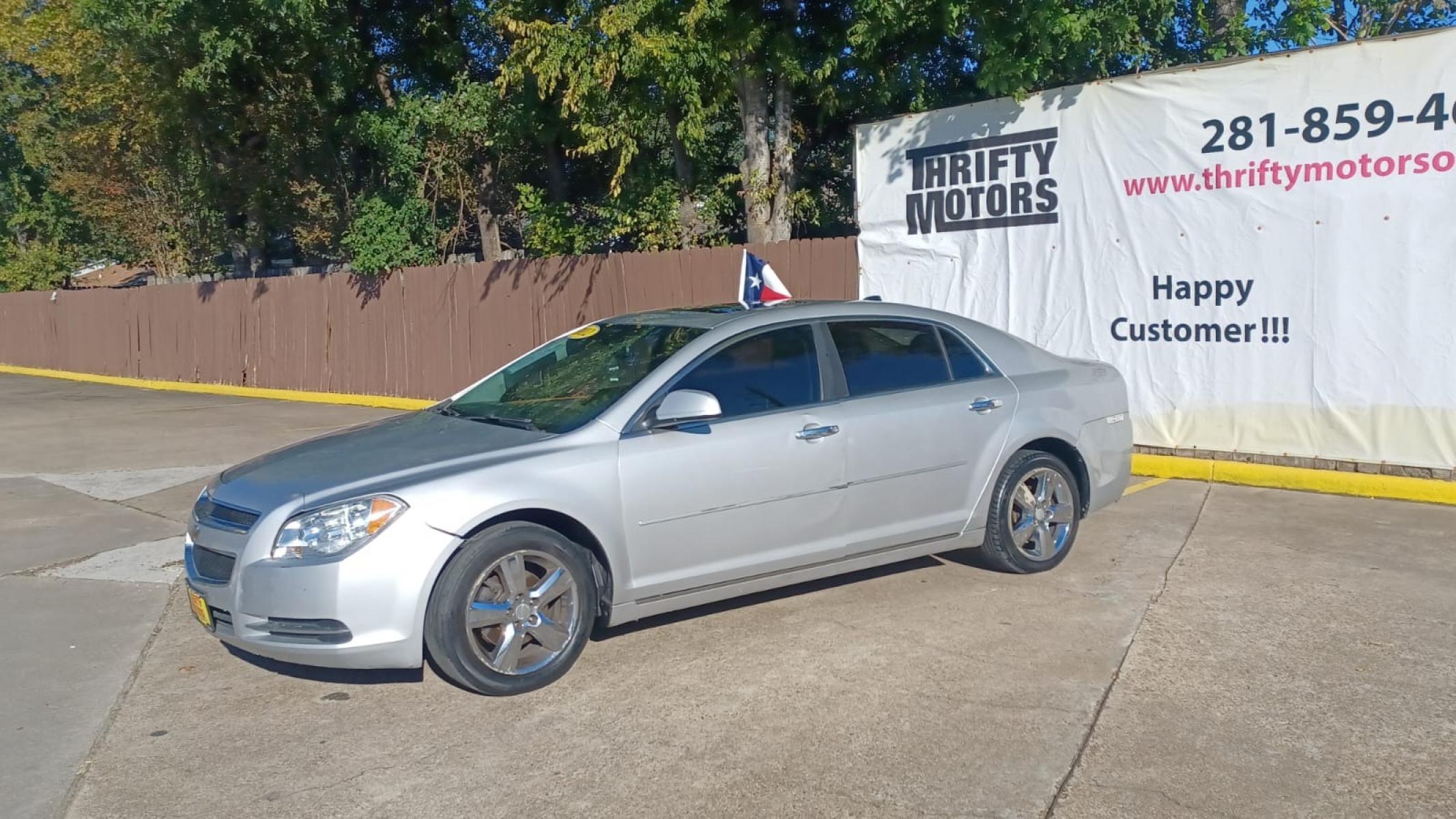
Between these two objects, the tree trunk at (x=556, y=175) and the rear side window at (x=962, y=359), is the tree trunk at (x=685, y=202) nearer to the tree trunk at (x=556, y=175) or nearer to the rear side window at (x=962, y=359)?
the tree trunk at (x=556, y=175)

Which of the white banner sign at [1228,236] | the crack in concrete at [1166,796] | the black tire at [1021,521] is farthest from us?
the white banner sign at [1228,236]

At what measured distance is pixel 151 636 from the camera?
6.13 metres

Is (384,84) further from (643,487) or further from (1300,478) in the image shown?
(643,487)

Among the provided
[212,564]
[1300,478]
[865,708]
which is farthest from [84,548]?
[1300,478]

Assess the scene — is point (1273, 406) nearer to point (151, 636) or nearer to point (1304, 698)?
point (1304, 698)

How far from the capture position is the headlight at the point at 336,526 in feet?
15.5

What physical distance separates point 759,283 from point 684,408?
16.7ft

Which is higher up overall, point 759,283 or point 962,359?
point 759,283

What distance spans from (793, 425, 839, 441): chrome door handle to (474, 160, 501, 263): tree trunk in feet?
42.1

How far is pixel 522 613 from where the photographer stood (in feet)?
16.3

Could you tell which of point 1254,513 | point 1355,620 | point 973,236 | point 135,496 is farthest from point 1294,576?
point 135,496

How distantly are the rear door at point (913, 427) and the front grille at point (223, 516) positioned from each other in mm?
2648

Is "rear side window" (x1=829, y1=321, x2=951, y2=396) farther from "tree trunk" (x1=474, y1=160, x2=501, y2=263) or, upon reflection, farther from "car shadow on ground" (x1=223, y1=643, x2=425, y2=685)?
"tree trunk" (x1=474, y1=160, x2=501, y2=263)

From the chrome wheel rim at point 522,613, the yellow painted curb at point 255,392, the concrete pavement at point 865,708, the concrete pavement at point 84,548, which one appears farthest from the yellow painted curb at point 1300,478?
the yellow painted curb at point 255,392
